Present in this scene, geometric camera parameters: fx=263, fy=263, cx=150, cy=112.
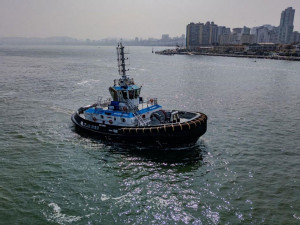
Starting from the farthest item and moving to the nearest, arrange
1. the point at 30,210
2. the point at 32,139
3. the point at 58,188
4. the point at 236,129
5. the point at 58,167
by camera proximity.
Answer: the point at 236,129 < the point at 32,139 < the point at 58,167 < the point at 58,188 < the point at 30,210

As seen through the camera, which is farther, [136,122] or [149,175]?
[136,122]

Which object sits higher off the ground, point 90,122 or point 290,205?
point 90,122

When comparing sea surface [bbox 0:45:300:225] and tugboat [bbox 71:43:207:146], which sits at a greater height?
tugboat [bbox 71:43:207:146]

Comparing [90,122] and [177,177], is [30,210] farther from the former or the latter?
[90,122]

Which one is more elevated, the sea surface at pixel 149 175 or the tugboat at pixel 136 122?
the tugboat at pixel 136 122

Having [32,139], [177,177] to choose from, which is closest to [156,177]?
[177,177]

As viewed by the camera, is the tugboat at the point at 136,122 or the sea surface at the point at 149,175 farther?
the tugboat at the point at 136,122

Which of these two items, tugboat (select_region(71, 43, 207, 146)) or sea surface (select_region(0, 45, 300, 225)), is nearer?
sea surface (select_region(0, 45, 300, 225))

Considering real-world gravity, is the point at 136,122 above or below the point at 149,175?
above
